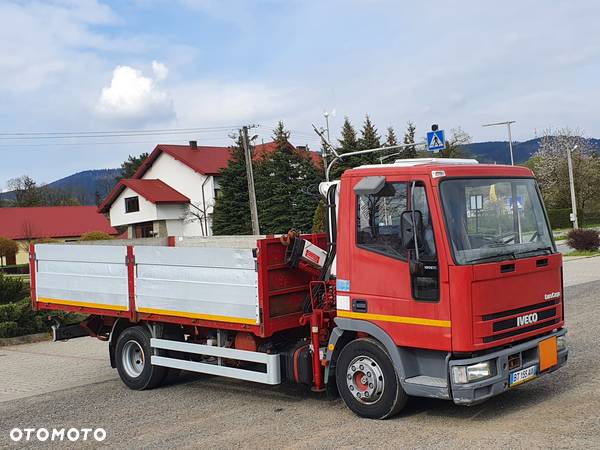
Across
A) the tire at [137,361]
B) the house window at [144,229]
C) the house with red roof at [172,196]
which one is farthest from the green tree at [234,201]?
the tire at [137,361]

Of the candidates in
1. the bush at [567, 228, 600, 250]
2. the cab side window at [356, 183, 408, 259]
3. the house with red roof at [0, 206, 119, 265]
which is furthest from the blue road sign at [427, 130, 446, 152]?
the house with red roof at [0, 206, 119, 265]

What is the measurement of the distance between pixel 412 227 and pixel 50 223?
61732 mm

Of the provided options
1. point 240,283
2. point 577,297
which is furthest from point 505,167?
point 577,297

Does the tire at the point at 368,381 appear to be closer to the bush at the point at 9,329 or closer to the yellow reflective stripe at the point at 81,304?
the yellow reflective stripe at the point at 81,304

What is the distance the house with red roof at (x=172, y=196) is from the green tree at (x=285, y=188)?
4.22 meters

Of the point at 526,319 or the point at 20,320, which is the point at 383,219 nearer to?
the point at 526,319

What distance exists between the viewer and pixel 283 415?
7.18m

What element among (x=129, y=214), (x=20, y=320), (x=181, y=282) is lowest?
(x=20, y=320)

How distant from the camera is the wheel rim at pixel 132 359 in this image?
8984 millimetres

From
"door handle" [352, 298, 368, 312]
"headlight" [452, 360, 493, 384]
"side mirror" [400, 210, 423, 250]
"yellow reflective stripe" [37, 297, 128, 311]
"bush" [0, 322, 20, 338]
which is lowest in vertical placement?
"bush" [0, 322, 20, 338]

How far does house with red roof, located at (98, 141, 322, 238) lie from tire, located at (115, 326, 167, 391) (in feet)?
155

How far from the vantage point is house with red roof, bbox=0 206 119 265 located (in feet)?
195

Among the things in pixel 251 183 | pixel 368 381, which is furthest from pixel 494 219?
pixel 251 183

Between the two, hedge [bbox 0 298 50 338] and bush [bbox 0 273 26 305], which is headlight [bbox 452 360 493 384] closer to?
hedge [bbox 0 298 50 338]
